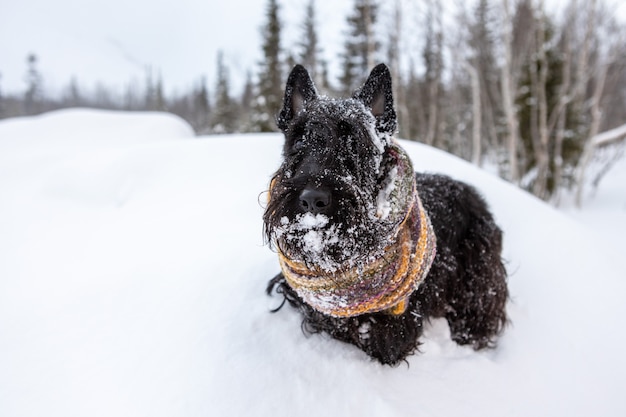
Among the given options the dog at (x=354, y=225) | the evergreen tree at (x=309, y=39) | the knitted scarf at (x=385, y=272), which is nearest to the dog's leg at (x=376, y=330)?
the dog at (x=354, y=225)

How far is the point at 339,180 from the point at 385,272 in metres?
0.63

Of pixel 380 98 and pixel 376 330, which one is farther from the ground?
pixel 380 98

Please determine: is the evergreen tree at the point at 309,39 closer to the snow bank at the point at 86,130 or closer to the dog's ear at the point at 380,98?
the snow bank at the point at 86,130

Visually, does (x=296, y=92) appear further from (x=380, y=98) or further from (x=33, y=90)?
(x=33, y=90)

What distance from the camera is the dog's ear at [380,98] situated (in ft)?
6.27

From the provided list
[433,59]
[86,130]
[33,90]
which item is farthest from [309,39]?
[33,90]

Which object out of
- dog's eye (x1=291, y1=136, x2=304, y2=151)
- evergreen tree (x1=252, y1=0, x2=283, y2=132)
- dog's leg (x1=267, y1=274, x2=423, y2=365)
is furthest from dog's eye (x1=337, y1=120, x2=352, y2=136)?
evergreen tree (x1=252, y1=0, x2=283, y2=132)

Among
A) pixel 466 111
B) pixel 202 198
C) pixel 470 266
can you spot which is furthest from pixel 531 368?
pixel 466 111

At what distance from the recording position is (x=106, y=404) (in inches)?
70.4

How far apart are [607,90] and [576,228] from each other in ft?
37.7

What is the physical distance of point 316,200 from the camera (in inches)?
60.0

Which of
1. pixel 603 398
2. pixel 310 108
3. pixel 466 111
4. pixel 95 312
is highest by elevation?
pixel 310 108

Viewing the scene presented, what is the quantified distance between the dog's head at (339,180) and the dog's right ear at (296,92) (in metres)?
0.04

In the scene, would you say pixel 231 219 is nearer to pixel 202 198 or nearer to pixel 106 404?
pixel 202 198
